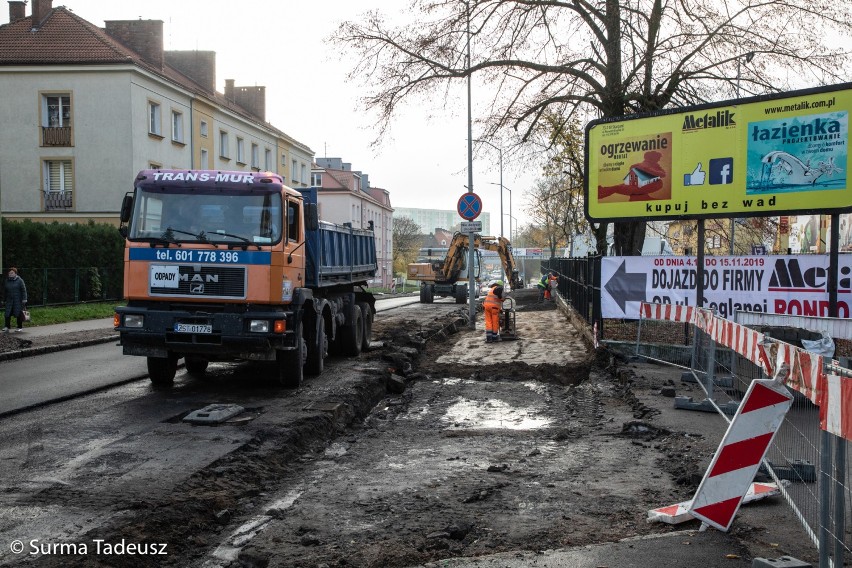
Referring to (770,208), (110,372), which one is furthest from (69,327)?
(770,208)

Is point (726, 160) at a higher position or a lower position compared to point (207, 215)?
higher

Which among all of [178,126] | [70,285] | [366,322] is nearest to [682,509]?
[366,322]

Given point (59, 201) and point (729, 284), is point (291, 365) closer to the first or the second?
point (729, 284)

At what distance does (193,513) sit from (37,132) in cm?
3383

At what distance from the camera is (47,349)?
53.4 feet

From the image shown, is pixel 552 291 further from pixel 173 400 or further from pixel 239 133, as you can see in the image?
pixel 173 400

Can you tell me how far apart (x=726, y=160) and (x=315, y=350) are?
6.90 meters

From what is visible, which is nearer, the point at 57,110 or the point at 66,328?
the point at 66,328

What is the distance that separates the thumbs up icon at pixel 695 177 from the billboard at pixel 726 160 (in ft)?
0.05

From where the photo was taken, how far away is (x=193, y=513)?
5.46 metres

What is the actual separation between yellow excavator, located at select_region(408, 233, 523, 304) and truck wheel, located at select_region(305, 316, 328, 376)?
65.3ft

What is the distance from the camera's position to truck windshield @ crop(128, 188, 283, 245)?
33.1 ft

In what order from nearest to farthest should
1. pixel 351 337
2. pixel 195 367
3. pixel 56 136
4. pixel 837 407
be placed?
pixel 837 407
pixel 195 367
pixel 351 337
pixel 56 136

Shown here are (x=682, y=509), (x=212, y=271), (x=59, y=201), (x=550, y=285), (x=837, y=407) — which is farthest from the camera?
(x=550, y=285)
